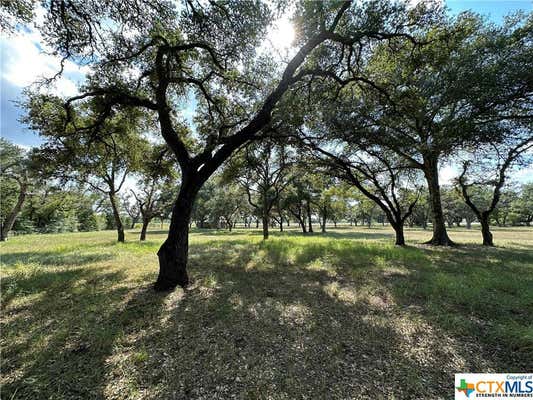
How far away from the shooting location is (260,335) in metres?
3.06

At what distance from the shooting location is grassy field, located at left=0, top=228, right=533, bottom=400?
7.15ft

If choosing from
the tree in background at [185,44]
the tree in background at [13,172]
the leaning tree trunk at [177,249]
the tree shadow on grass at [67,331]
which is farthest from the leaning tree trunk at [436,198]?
the tree in background at [13,172]

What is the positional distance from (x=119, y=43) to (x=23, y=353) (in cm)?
696

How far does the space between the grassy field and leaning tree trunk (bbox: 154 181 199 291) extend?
35 centimetres

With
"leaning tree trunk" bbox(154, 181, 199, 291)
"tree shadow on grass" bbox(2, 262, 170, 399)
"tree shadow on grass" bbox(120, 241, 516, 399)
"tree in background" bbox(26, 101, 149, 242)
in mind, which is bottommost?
"tree shadow on grass" bbox(120, 241, 516, 399)

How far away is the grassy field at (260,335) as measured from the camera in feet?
7.15

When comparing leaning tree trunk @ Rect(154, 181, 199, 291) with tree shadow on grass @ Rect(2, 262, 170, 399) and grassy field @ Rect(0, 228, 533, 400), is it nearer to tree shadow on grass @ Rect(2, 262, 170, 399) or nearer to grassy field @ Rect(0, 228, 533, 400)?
grassy field @ Rect(0, 228, 533, 400)

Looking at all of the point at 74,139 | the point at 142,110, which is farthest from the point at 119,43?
the point at 74,139

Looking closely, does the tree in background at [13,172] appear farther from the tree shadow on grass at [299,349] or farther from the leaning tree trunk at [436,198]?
the leaning tree trunk at [436,198]

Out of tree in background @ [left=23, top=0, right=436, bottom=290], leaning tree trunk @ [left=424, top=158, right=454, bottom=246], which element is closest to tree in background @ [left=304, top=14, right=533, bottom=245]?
tree in background @ [left=23, top=0, right=436, bottom=290]

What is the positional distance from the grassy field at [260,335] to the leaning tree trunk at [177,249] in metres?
0.35

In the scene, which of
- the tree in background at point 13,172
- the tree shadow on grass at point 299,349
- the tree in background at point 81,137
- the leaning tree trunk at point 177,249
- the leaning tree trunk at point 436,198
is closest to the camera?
the tree shadow on grass at point 299,349

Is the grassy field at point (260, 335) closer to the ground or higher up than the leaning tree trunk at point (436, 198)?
closer to the ground

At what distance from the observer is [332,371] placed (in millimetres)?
2354
